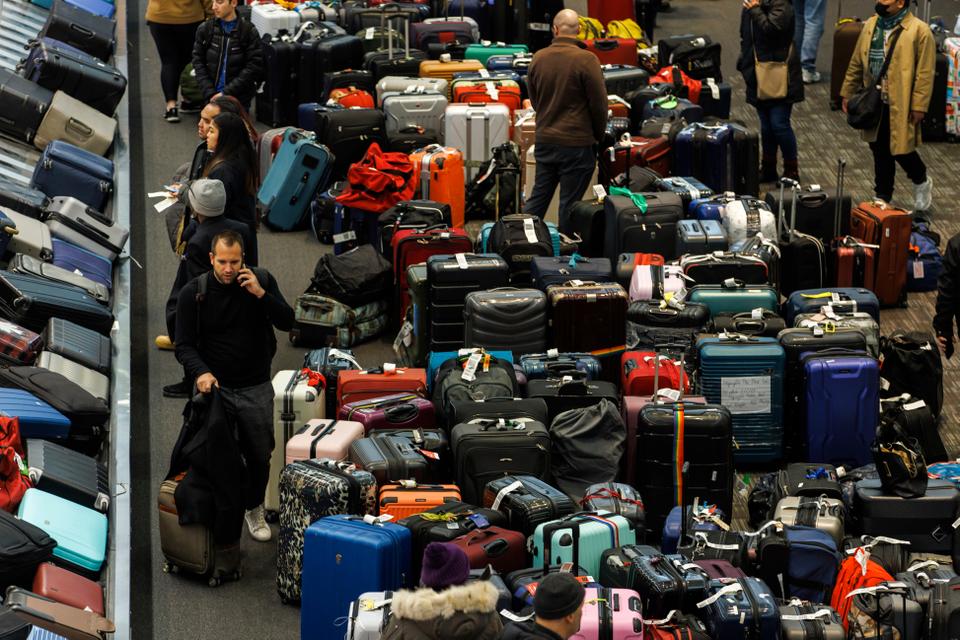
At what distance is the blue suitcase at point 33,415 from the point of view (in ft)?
24.3

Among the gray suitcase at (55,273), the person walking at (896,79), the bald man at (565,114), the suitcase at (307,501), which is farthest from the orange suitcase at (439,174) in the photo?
the suitcase at (307,501)

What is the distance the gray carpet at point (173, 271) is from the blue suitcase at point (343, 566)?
14.1 inches

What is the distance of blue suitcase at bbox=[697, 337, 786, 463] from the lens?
26.2ft

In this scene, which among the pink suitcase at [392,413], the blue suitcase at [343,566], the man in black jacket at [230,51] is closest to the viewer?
the blue suitcase at [343,566]

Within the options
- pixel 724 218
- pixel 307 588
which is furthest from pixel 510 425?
pixel 724 218

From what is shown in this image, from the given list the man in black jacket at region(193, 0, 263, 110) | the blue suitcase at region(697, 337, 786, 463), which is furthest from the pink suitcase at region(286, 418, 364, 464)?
the man in black jacket at region(193, 0, 263, 110)

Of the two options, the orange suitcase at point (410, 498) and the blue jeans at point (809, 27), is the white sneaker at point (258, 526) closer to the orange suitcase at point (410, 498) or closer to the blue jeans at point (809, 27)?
the orange suitcase at point (410, 498)

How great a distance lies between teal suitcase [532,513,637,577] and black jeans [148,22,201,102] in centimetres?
738

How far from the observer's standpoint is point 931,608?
5988 mm

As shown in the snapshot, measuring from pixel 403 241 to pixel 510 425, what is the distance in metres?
2.39

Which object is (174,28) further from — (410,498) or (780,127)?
(410,498)

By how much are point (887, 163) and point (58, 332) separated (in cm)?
569

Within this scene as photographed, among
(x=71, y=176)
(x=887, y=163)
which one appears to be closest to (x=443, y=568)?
(x=71, y=176)

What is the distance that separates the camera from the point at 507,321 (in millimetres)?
8320
